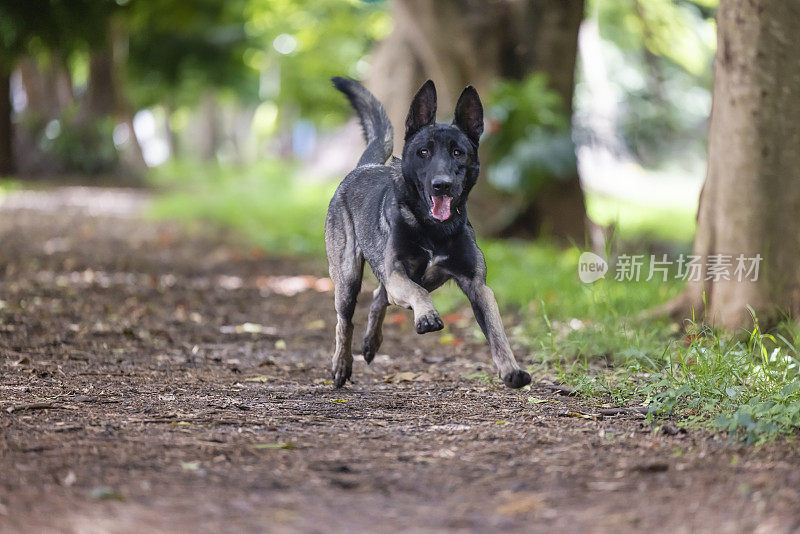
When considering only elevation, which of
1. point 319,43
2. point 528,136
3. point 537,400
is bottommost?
point 537,400

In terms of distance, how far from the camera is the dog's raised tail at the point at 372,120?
5.45 m

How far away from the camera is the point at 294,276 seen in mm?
10250

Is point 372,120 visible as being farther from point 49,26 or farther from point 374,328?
point 49,26

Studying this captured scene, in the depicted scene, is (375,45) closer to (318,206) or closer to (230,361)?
(318,206)

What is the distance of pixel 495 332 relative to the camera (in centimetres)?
428

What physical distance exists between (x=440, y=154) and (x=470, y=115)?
0.34m

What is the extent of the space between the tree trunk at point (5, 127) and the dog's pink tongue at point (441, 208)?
21484mm

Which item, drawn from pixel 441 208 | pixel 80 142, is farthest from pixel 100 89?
pixel 441 208

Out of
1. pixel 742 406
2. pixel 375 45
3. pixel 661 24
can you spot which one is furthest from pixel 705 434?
pixel 375 45

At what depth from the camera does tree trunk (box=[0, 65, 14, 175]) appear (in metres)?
23.2

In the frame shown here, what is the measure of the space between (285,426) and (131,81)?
2849 centimetres
